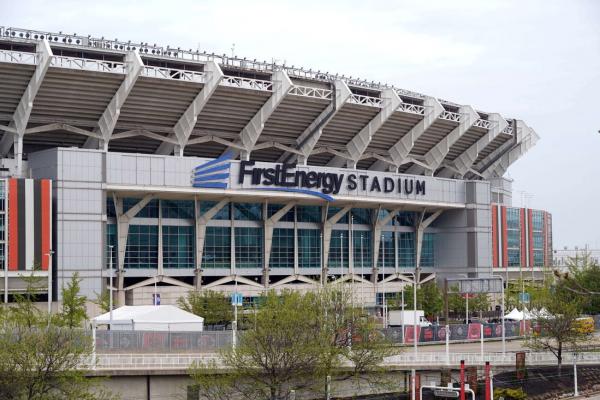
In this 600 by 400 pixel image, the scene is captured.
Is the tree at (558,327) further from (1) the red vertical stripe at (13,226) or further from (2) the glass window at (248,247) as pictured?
(1) the red vertical stripe at (13,226)

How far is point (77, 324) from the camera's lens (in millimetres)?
65875

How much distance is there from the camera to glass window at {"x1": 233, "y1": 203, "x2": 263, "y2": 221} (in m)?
100

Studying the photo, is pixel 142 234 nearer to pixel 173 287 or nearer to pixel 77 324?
pixel 173 287

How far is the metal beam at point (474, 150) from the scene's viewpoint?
116750mm

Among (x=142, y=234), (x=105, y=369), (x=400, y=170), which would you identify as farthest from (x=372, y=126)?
(x=105, y=369)

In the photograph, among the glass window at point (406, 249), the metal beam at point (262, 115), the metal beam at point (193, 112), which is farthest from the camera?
the glass window at point (406, 249)

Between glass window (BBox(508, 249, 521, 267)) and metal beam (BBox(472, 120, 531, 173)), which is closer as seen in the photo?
metal beam (BBox(472, 120, 531, 173))

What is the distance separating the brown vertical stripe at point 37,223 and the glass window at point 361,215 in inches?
1492

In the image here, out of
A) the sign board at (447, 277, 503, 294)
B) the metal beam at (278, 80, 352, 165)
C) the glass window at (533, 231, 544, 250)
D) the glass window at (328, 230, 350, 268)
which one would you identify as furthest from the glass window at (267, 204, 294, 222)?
the glass window at (533, 231, 544, 250)

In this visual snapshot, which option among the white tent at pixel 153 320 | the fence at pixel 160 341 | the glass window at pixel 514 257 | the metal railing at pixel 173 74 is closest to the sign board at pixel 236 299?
the white tent at pixel 153 320

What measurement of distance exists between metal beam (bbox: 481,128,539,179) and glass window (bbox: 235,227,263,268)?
36.7 meters

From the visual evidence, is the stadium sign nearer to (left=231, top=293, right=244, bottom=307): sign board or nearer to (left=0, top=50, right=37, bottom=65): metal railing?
(left=0, top=50, right=37, bottom=65): metal railing

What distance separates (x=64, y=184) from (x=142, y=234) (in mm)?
12017

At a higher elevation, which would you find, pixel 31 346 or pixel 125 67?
Result: pixel 125 67
